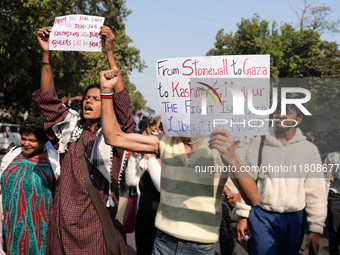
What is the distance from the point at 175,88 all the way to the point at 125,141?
1.60 feet

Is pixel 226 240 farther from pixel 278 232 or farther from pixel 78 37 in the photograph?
pixel 78 37

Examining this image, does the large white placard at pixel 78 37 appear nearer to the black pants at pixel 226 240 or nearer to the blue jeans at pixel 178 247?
the blue jeans at pixel 178 247

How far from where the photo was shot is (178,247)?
2051mm

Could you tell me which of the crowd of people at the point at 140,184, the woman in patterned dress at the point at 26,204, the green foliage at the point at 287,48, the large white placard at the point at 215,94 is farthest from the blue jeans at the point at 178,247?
the green foliage at the point at 287,48

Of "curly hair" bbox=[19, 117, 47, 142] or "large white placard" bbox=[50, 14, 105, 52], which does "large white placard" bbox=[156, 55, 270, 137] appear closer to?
"large white placard" bbox=[50, 14, 105, 52]

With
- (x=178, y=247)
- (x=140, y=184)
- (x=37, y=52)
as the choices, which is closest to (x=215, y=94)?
(x=178, y=247)

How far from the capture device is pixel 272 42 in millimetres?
27172

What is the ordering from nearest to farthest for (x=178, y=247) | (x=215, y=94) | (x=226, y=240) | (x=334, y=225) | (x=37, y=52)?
(x=178, y=247), (x=215, y=94), (x=226, y=240), (x=334, y=225), (x=37, y=52)

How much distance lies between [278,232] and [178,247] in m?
1.20

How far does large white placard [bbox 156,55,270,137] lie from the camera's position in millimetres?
2143

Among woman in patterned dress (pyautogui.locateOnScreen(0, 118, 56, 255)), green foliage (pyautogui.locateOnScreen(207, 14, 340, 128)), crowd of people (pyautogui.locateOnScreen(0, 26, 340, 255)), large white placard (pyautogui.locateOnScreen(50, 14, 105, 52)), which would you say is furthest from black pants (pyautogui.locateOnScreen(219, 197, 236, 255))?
green foliage (pyautogui.locateOnScreen(207, 14, 340, 128))

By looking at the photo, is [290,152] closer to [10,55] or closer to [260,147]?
[260,147]

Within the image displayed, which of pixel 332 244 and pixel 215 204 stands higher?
pixel 215 204

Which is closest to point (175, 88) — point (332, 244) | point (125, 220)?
point (125, 220)
